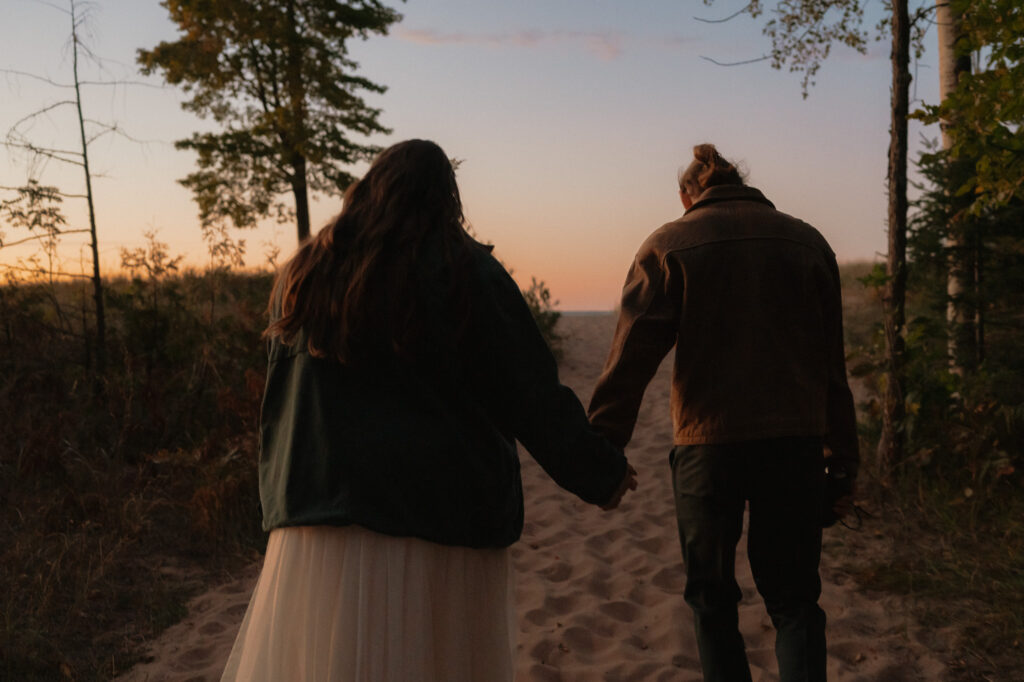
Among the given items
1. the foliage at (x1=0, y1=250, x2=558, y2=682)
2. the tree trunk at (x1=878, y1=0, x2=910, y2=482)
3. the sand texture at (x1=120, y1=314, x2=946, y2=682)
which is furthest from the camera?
the tree trunk at (x1=878, y1=0, x2=910, y2=482)

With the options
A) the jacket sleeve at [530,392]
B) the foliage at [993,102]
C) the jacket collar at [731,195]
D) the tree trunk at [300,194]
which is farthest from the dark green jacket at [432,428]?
the tree trunk at [300,194]

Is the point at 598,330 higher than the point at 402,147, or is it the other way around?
the point at 402,147

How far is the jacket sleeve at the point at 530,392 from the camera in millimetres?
2266

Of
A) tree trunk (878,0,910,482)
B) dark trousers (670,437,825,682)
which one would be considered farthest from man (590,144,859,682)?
tree trunk (878,0,910,482)

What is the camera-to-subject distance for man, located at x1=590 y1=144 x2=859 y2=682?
2824 millimetres

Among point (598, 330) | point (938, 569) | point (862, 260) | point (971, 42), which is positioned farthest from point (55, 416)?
point (862, 260)

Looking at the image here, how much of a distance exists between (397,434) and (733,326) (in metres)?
1.24

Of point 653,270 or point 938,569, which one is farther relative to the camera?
point 938,569

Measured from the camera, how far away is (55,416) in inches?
298

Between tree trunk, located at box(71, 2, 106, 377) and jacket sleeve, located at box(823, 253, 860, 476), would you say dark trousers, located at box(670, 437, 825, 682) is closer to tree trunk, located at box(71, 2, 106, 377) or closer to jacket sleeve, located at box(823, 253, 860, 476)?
jacket sleeve, located at box(823, 253, 860, 476)

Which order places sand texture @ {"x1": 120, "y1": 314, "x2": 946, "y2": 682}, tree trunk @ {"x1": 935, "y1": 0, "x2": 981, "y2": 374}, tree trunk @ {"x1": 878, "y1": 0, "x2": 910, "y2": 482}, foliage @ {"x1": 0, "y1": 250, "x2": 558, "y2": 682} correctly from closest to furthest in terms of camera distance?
sand texture @ {"x1": 120, "y1": 314, "x2": 946, "y2": 682}, foliage @ {"x1": 0, "y1": 250, "x2": 558, "y2": 682}, tree trunk @ {"x1": 878, "y1": 0, "x2": 910, "y2": 482}, tree trunk @ {"x1": 935, "y1": 0, "x2": 981, "y2": 374}

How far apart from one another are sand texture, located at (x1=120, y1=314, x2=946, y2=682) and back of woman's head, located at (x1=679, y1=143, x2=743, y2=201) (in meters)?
2.26

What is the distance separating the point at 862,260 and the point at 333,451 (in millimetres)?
19931

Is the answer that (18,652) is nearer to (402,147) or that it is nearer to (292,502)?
(292,502)
